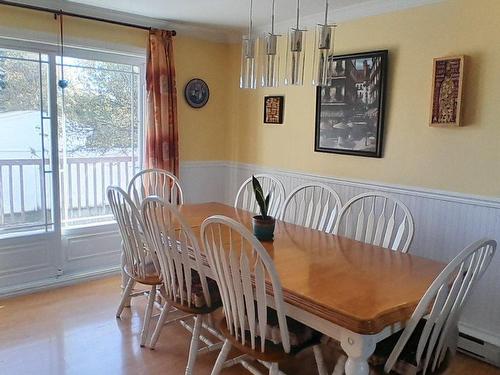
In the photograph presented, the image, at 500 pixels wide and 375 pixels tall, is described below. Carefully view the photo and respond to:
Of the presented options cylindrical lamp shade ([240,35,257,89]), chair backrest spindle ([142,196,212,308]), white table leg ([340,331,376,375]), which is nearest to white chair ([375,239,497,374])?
white table leg ([340,331,376,375])

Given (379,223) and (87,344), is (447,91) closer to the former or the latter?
(379,223)

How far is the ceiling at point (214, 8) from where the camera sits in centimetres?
319

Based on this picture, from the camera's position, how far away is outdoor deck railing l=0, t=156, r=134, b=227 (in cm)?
328

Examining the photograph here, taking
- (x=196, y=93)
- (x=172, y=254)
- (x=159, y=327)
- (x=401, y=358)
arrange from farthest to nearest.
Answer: (x=196, y=93)
(x=159, y=327)
(x=172, y=254)
(x=401, y=358)

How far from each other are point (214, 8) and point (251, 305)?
258 centimetres

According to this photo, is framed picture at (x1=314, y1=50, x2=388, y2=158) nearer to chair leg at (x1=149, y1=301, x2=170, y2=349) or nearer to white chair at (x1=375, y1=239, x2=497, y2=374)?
white chair at (x1=375, y1=239, x2=497, y2=374)

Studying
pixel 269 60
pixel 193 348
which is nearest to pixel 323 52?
pixel 269 60

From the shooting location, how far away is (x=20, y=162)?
10.8 ft

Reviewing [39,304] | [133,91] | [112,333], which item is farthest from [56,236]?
[133,91]

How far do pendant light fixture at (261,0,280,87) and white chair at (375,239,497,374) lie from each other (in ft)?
4.40

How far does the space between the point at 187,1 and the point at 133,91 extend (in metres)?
1.06

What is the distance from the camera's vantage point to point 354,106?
3.23 m

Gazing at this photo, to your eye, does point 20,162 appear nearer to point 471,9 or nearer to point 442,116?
point 442,116

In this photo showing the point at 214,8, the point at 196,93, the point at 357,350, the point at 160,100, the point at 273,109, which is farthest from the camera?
the point at 196,93
